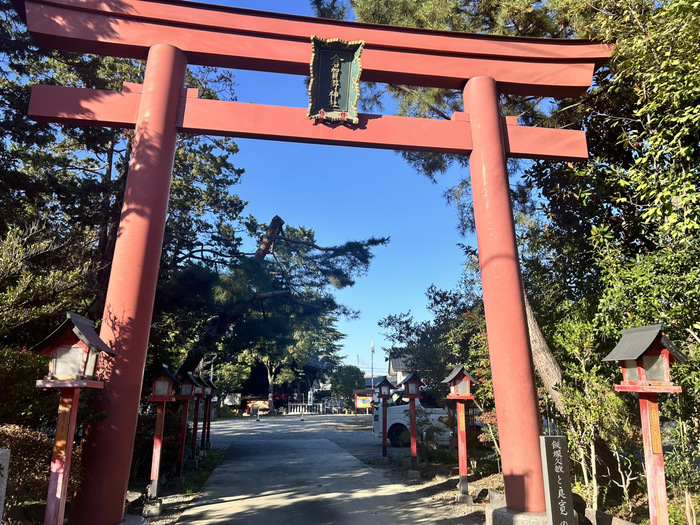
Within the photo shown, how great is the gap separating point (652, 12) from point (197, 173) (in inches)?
424

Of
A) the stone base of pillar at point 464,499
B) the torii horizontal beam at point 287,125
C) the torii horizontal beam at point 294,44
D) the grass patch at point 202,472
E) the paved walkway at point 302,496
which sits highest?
the torii horizontal beam at point 294,44

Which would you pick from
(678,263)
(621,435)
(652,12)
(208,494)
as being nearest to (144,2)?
(652,12)

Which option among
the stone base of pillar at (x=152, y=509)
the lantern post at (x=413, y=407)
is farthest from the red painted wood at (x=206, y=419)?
the stone base of pillar at (x=152, y=509)

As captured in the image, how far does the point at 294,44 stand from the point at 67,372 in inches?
188

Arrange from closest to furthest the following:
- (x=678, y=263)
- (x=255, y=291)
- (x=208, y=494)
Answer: (x=678, y=263) → (x=208, y=494) → (x=255, y=291)

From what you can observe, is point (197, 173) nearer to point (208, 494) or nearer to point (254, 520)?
point (208, 494)

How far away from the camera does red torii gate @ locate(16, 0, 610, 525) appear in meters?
4.71

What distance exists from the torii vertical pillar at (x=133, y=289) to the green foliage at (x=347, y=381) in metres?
30.7

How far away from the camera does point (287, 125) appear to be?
19.1 feet

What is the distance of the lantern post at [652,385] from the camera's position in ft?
12.8

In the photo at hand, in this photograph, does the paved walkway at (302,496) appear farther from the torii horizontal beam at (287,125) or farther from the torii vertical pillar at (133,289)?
the torii horizontal beam at (287,125)

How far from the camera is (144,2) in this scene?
5762 mm

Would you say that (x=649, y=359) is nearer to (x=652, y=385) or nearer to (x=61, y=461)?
(x=652, y=385)

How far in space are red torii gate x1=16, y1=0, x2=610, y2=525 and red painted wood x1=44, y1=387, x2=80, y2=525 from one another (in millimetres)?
551
